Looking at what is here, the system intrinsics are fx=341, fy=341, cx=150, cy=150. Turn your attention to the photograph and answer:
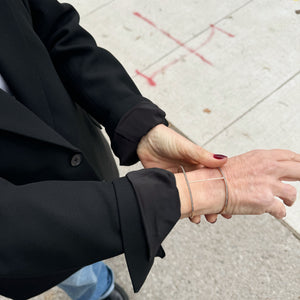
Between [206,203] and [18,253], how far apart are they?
564 millimetres

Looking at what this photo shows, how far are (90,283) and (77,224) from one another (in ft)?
3.49

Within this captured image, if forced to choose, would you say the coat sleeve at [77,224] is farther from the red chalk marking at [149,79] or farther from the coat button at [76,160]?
the red chalk marking at [149,79]

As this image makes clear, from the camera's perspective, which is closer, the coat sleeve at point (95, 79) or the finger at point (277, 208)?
the finger at point (277, 208)

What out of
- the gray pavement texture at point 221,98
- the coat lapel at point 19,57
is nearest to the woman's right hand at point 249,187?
the coat lapel at point 19,57

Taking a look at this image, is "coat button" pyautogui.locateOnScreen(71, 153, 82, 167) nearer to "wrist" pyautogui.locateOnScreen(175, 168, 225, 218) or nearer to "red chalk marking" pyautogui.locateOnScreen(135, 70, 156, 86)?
"wrist" pyautogui.locateOnScreen(175, 168, 225, 218)

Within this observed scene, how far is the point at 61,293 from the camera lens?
2.18 meters

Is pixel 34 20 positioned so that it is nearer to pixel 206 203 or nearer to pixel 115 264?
pixel 206 203

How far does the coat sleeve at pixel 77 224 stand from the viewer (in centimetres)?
83

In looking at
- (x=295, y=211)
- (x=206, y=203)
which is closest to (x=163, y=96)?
(x=295, y=211)

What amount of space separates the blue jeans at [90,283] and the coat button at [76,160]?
0.76m

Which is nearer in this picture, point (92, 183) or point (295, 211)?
point (92, 183)

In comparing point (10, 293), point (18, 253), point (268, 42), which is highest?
point (18, 253)

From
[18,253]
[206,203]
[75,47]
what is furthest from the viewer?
[75,47]

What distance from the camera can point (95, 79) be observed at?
4.31 feet
